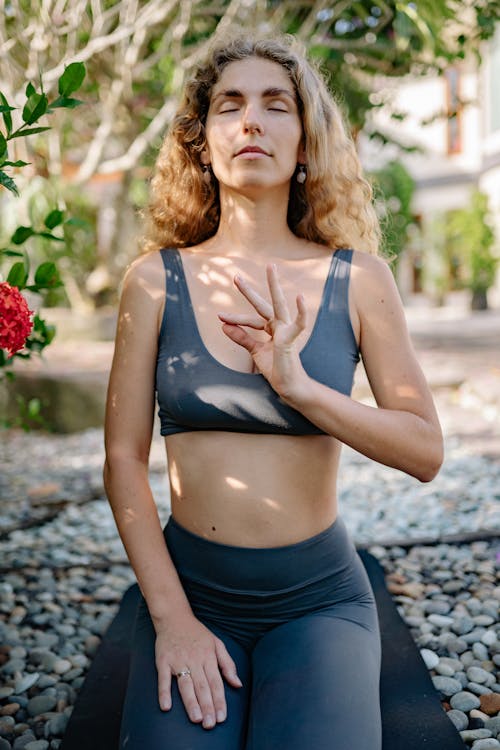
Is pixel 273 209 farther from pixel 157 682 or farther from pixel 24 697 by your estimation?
pixel 24 697

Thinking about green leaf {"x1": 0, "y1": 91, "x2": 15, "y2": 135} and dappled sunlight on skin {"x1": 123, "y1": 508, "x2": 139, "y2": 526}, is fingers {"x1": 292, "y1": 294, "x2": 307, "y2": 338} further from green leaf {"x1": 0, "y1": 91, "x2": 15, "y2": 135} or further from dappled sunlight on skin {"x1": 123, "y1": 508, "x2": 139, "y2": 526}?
green leaf {"x1": 0, "y1": 91, "x2": 15, "y2": 135}

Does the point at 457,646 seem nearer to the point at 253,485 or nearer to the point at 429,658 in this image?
the point at 429,658

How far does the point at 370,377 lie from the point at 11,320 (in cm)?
85

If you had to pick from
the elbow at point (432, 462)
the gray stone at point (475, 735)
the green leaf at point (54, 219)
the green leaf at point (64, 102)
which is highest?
the green leaf at point (64, 102)

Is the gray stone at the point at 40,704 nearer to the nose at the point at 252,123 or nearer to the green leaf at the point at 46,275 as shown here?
the green leaf at the point at 46,275

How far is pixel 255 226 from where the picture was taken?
1964mm

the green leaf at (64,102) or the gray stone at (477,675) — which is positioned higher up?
the green leaf at (64,102)

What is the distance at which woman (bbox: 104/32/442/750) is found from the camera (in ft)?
4.98

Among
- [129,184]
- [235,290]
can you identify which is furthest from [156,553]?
[129,184]

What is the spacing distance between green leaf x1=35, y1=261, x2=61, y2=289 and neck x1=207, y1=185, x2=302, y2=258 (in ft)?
1.42

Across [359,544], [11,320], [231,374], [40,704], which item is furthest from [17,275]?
[359,544]

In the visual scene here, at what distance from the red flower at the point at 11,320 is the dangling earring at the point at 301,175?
89 cm

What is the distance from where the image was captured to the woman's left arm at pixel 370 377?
5.12 ft

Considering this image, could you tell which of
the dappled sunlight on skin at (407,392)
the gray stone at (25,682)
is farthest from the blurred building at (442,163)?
the gray stone at (25,682)
